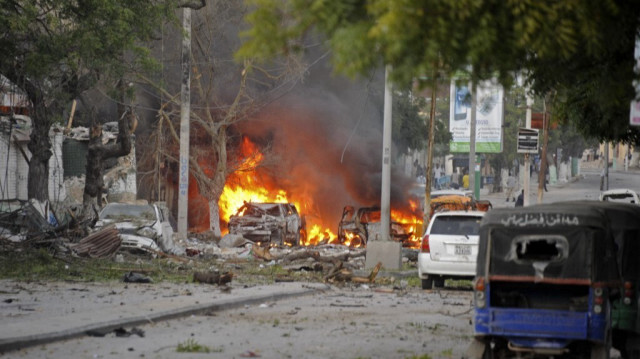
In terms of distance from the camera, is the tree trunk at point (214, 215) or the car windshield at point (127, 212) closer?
the car windshield at point (127, 212)

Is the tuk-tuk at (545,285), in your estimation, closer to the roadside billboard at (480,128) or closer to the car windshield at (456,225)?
the car windshield at (456,225)

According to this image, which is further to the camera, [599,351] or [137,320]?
[137,320]

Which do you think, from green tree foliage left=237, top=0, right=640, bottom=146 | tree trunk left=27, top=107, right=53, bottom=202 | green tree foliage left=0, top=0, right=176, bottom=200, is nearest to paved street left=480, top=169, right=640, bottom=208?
tree trunk left=27, top=107, right=53, bottom=202

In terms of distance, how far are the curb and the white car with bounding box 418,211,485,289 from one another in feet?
7.94

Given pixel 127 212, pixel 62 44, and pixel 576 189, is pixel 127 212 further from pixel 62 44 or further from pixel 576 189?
pixel 576 189

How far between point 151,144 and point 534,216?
32791 millimetres

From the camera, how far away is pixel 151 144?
138 feet

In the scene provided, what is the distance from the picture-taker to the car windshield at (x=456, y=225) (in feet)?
66.9

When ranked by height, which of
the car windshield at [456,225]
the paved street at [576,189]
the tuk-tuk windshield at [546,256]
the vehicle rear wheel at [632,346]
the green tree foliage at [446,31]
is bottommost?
the paved street at [576,189]

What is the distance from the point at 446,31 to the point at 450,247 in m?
13.3

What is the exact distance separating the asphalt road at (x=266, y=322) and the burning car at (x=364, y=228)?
45.6 feet

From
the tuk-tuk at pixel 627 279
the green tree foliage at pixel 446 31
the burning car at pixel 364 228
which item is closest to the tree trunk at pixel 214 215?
the burning car at pixel 364 228

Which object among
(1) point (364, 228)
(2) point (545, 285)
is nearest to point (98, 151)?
(1) point (364, 228)

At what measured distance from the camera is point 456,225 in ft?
67.3
